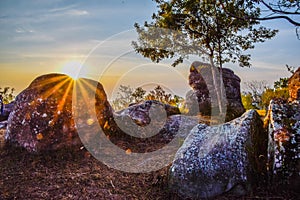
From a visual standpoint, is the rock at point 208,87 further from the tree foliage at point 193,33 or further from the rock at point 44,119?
the rock at point 44,119

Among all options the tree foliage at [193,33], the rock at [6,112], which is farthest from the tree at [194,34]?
the rock at [6,112]

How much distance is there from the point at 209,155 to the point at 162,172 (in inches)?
53.4

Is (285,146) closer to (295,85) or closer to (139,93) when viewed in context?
(295,85)

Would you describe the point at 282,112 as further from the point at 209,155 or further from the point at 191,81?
the point at 191,81

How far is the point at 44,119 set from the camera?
7.89 meters

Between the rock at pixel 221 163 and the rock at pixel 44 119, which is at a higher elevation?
the rock at pixel 44 119

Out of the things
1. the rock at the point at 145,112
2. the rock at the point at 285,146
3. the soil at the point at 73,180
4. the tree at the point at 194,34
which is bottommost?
the soil at the point at 73,180

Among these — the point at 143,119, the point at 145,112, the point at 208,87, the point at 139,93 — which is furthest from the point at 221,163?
the point at 208,87

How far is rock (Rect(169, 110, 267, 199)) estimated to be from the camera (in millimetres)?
5023

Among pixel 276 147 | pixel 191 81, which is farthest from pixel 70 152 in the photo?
pixel 191 81

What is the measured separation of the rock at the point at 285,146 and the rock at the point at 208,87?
1199 centimetres

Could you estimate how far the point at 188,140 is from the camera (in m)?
6.05

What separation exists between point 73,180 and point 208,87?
14.4 meters

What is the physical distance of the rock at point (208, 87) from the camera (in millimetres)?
18188
